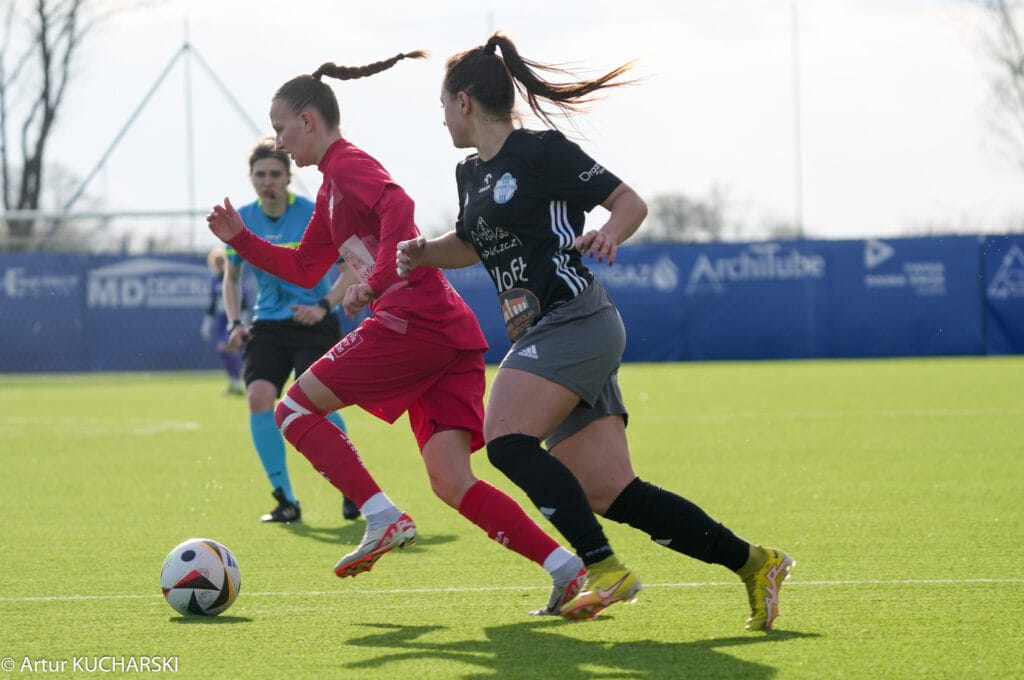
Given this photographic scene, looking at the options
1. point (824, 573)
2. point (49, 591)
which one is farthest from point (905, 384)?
point (49, 591)

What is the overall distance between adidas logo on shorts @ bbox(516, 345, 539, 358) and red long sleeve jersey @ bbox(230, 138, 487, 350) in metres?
0.57

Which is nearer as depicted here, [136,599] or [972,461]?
[136,599]

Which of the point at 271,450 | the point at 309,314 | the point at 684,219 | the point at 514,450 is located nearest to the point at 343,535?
the point at 271,450

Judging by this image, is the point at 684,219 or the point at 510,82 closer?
the point at 510,82

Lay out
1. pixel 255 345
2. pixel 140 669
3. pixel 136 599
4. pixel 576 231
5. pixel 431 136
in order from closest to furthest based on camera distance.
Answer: pixel 140 669 < pixel 576 231 < pixel 136 599 < pixel 255 345 < pixel 431 136

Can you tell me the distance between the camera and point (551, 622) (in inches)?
199

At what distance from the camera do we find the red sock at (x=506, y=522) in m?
4.92

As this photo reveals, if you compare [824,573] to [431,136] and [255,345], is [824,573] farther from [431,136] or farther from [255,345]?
[431,136]

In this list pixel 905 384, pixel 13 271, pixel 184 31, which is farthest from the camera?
pixel 184 31

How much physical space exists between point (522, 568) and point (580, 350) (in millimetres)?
1736

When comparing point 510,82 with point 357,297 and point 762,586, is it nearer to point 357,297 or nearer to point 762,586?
point 357,297

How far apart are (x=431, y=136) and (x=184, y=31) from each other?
30.2 feet

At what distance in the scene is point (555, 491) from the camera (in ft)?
15.4

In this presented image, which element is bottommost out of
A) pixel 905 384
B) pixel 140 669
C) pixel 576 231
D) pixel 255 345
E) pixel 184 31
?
pixel 905 384
